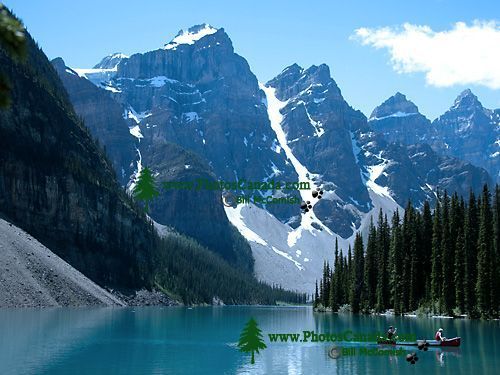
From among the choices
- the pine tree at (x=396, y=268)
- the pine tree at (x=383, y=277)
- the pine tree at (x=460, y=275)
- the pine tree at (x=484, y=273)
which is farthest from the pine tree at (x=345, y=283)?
the pine tree at (x=484, y=273)

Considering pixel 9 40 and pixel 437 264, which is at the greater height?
pixel 437 264

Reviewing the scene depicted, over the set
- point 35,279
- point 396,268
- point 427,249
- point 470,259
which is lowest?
point 35,279

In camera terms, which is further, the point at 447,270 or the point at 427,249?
the point at 427,249

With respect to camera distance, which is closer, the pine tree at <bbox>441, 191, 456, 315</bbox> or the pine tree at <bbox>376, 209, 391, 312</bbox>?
the pine tree at <bbox>441, 191, 456, 315</bbox>

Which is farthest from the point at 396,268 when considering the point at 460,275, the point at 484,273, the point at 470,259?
the point at 484,273

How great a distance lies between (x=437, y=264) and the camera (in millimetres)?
100000

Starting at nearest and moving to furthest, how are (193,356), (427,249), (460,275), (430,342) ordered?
(193,356)
(430,342)
(460,275)
(427,249)

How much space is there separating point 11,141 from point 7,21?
173 metres

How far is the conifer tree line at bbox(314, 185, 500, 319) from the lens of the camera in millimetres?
90062

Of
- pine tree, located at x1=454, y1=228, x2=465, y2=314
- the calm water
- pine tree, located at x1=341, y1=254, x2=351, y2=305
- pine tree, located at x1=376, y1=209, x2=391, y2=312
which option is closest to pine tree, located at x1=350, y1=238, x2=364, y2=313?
pine tree, located at x1=341, y1=254, x2=351, y2=305

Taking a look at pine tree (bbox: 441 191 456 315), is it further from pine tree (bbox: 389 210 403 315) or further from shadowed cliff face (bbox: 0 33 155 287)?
shadowed cliff face (bbox: 0 33 155 287)

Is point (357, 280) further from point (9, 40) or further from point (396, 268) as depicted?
point (9, 40)

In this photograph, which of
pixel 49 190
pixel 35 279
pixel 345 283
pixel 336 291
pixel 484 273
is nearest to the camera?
pixel 484 273

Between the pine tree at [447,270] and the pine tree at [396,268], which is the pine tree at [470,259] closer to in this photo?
the pine tree at [447,270]
